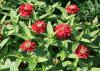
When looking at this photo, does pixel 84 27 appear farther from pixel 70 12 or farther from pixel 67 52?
pixel 67 52

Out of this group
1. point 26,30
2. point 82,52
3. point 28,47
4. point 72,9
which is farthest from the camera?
point 72,9

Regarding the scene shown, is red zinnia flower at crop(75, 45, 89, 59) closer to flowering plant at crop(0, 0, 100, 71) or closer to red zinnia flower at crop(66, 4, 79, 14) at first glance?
flowering plant at crop(0, 0, 100, 71)

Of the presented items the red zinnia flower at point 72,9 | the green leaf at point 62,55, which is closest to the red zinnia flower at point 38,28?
the green leaf at point 62,55

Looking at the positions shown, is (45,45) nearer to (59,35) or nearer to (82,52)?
(59,35)

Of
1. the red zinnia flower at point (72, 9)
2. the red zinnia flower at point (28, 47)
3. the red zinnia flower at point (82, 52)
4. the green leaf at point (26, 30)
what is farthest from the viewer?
the red zinnia flower at point (72, 9)

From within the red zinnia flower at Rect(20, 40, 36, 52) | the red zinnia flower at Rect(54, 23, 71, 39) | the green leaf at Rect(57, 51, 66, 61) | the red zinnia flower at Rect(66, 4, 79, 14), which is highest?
the red zinnia flower at Rect(66, 4, 79, 14)

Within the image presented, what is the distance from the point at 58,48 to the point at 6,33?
560 mm

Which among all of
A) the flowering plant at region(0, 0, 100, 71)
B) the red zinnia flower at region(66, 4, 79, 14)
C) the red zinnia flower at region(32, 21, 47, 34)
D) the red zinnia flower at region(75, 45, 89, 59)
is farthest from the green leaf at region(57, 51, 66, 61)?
the red zinnia flower at region(66, 4, 79, 14)

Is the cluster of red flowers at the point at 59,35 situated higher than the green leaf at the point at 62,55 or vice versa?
the cluster of red flowers at the point at 59,35

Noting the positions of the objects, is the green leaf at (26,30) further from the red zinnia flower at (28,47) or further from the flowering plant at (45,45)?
the red zinnia flower at (28,47)

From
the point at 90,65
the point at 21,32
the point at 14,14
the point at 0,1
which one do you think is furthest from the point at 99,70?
the point at 0,1

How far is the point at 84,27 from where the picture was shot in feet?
11.1

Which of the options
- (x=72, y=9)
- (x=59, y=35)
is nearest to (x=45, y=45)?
(x=59, y=35)

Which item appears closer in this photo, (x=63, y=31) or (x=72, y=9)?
(x=63, y=31)
